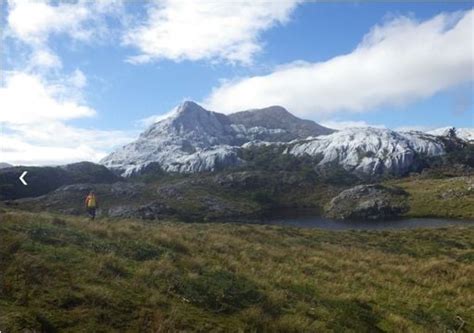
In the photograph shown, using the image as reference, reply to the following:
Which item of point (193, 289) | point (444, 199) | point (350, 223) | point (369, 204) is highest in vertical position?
point (193, 289)

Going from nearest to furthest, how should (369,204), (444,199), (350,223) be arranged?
(350,223) → (444,199) → (369,204)

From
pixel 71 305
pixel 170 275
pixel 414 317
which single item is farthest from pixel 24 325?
pixel 414 317

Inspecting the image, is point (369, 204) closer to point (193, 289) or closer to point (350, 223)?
point (350, 223)

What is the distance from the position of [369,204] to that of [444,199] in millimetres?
22520

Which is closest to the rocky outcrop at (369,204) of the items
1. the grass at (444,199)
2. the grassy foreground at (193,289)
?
the grass at (444,199)

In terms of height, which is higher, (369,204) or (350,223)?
(369,204)

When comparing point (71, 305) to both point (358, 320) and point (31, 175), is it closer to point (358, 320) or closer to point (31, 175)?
point (358, 320)

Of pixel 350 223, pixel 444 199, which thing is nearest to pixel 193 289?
pixel 350 223

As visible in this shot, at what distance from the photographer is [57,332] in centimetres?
1102

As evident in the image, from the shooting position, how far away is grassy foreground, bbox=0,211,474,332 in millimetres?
12430

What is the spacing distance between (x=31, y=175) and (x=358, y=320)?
7705 inches

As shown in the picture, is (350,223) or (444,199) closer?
(350,223)

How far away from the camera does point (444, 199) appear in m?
143

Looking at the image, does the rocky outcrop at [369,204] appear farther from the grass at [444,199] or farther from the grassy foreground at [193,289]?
the grassy foreground at [193,289]
